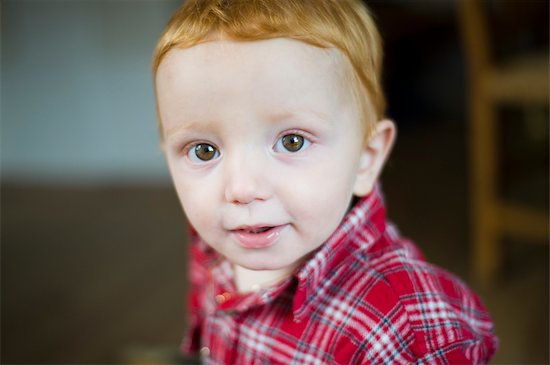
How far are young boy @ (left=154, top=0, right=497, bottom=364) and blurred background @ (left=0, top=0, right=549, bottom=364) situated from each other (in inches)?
37.1

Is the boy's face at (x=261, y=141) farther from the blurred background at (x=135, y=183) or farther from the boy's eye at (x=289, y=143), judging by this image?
the blurred background at (x=135, y=183)

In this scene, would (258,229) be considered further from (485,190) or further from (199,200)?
(485,190)

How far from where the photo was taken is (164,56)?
61 cm

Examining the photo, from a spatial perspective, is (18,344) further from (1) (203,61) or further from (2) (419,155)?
(2) (419,155)

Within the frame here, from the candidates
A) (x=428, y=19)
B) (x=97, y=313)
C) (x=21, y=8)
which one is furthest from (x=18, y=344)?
(x=428, y=19)

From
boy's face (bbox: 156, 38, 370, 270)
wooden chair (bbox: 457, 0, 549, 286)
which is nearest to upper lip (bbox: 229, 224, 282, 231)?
boy's face (bbox: 156, 38, 370, 270)

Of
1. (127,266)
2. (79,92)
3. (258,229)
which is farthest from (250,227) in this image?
(79,92)

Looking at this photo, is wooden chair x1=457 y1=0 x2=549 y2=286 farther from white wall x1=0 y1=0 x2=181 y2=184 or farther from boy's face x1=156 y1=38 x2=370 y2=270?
white wall x1=0 y1=0 x2=181 y2=184

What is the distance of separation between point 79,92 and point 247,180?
8.10ft

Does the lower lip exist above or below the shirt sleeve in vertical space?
above

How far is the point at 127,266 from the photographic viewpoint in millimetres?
2066

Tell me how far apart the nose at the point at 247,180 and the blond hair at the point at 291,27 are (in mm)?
101

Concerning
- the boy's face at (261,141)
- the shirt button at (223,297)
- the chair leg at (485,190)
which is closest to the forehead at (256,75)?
the boy's face at (261,141)

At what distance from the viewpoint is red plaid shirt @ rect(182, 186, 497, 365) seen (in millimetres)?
596
